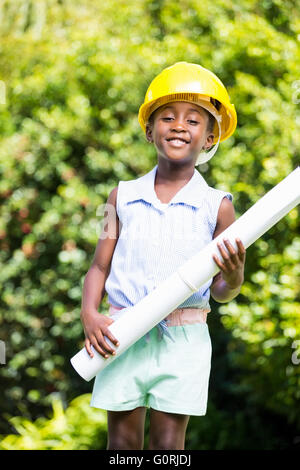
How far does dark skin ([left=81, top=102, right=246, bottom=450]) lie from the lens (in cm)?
228

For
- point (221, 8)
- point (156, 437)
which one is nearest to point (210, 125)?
point (156, 437)

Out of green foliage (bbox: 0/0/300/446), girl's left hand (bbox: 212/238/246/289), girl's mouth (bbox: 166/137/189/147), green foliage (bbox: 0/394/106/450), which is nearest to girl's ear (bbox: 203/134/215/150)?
girl's mouth (bbox: 166/137/189/147)

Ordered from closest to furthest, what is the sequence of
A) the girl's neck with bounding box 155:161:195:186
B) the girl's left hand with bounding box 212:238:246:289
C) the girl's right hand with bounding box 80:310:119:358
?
the girl's left hand with bounding box 212:238:246:289 < the girl's right hand with bounding box 80:310:119:358 < the girl's neck with bounding box 155:161:195:186

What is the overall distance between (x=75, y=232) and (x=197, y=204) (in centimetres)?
351

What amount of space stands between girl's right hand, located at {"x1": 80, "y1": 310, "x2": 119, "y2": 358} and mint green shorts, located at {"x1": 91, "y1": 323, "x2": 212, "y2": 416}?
0.16 meters

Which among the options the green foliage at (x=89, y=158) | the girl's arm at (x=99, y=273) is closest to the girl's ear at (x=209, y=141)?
the girl's arm at (x=99, y=273)

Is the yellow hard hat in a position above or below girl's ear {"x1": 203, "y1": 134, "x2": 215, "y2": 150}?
above

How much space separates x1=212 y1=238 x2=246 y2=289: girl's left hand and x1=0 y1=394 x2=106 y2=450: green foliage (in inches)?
128

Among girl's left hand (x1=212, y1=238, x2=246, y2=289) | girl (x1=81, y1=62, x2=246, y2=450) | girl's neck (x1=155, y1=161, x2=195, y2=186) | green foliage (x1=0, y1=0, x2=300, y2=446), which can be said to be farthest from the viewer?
green foliage (x1=0, y1=0, x2=300, y2=446)

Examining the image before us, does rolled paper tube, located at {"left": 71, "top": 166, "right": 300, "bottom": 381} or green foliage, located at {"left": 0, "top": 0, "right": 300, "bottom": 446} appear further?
green foliage, located at {"left": 0, "top": 0, "right": 300, "bottom": 446}

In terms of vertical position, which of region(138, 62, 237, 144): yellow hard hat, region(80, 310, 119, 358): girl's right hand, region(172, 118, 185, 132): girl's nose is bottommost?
region(80, 310, 119, 358): girl's right hand

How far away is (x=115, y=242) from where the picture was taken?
246cm

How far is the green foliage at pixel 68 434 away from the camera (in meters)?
5.03

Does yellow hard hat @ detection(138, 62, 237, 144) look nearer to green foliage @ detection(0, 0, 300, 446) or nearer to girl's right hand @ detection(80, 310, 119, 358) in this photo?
girl's right hand @ detection(80, 310, 119, 358)
